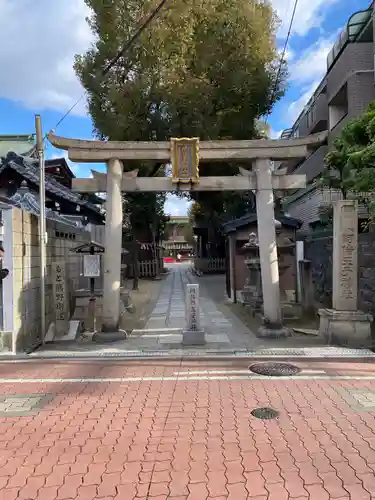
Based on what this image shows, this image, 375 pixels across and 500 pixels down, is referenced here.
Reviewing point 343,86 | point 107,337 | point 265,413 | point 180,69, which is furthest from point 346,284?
point 180,69

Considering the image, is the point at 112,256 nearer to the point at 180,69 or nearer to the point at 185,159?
the point at 185,159

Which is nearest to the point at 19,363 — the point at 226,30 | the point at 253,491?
the point at 253,491

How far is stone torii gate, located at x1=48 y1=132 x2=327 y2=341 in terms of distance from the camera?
33.2 feet

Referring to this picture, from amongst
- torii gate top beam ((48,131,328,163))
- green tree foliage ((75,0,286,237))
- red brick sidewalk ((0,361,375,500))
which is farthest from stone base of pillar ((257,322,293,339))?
green tree foliage ((75,0,286,237))

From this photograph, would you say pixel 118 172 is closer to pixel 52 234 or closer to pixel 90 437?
pixel 52 234

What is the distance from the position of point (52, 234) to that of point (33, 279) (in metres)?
2.11

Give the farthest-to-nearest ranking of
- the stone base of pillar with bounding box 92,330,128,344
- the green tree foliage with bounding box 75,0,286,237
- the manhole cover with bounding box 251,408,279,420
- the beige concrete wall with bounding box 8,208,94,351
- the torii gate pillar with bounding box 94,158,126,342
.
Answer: the green tree foliage with bounding box 75,0,286,237
the torii gate pillar with bounding box 94,158,126,342
the stone base of pillar with bounding box 92,330,128,344
the beige concrete wall with bounding box 8,208,94,351
the manhole cover with bounding box 251,408,279,420

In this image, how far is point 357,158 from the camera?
8.43 metres

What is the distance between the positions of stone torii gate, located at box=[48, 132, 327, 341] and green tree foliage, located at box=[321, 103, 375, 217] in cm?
82

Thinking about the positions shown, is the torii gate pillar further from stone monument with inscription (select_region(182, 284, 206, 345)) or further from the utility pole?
stone monument with inscription (select_region(182, 284, 206, 345))

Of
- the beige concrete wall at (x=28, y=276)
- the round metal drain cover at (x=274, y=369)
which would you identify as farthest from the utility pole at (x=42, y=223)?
the round metal drain cover at (x=274, y=369)

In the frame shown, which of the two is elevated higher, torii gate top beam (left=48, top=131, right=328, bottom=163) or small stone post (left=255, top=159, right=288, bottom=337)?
torii gate top beam (left=48, top=131, right=328, bottom=163)

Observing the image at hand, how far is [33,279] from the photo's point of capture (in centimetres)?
983

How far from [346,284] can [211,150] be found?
15.1 feet
